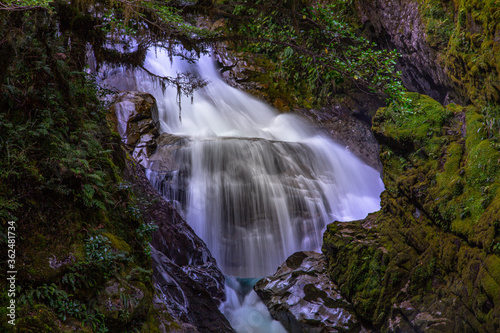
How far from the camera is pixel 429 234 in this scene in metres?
5.85

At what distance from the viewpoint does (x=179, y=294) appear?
5.24m

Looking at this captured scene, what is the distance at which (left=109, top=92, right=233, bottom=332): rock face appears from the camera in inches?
188

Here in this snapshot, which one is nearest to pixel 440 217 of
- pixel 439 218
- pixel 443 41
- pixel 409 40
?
pixel 439 218

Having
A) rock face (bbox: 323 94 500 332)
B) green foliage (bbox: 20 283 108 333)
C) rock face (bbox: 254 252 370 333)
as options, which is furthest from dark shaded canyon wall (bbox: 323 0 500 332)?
green foliage (bbox: 20 283 108 333)

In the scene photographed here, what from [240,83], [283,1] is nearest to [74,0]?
[283,1]

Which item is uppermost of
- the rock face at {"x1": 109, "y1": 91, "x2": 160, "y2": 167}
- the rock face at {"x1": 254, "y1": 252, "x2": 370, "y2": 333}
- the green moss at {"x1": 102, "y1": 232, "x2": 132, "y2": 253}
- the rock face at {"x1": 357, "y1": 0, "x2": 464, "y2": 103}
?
the rock face at {"x1": 357, "y1": 0, "x2": 464, "y2": 103}

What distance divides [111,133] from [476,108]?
6.59 meters

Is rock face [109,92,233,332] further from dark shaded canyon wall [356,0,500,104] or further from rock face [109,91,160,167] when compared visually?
dark shaded canyon wall [356,0,500,104]

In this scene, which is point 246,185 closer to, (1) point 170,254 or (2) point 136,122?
(1) point 170,254

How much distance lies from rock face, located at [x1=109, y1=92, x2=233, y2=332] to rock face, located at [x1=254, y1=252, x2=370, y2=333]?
3.89 ft

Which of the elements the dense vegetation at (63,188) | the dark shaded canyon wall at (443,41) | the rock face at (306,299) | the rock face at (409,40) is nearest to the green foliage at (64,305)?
the dense vegetation at (63,188)

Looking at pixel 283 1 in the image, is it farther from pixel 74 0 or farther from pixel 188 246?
pixel 188 246

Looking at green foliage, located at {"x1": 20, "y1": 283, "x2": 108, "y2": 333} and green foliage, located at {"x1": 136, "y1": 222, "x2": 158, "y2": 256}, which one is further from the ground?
green foliage, located at {"x1": 136, "y1": 222, "x2": 158, "y2": 256}

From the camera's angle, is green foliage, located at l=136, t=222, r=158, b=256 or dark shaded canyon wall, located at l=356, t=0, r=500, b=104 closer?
green foliage, located at l=136, t=222, r=158, b=256
